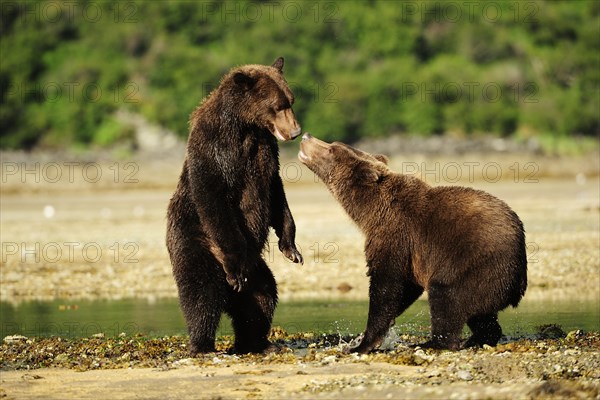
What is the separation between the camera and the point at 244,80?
9.53 meters

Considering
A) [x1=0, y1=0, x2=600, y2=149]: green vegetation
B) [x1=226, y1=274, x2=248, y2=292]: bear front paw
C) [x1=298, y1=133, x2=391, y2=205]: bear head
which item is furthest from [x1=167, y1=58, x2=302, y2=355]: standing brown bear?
[x1=0, y1=0, x2=600, y2=149]: green vegetation

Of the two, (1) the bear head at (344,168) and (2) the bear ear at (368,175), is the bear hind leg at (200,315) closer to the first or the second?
(1) the bear head at (344,168)

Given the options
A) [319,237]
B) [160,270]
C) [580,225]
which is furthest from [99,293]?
[580,225]

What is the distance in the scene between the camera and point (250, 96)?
953 centimetres

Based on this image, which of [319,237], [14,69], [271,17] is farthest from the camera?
[271,17]

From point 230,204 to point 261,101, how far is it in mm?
955

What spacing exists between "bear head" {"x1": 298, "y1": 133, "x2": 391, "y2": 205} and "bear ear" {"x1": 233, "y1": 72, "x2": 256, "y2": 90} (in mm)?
1180

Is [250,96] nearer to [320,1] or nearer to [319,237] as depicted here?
[319,237]

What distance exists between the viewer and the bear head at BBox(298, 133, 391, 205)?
1015 cm

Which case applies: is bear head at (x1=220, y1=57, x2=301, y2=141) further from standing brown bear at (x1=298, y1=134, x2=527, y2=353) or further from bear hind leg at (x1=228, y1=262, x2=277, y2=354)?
bear hind leg at (x1=228, y1=262, x2=277, y2=354)

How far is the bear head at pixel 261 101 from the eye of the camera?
31.1 ft

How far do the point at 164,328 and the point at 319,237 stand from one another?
357 inches

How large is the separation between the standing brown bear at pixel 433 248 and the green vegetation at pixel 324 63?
34601 mm

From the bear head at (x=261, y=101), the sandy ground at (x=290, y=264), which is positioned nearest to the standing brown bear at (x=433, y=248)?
the sandy ground at (x=290, y=264)
